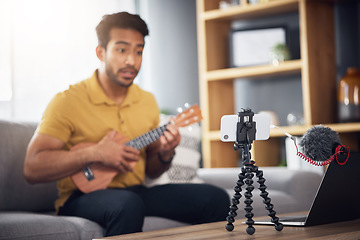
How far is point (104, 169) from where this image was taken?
77.3 inches

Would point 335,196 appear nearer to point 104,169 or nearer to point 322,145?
point 322,145

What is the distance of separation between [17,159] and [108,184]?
0.47 m

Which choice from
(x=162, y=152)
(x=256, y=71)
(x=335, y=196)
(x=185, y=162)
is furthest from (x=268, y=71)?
(x=335, y=196)

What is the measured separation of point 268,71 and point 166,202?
6.14 ft

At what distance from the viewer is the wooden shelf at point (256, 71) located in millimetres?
3525

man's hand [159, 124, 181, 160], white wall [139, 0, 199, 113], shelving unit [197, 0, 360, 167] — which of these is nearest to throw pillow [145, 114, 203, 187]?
man's hand [159, 124, 181, 160]

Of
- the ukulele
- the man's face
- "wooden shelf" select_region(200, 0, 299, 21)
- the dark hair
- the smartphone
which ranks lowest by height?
the ukulele

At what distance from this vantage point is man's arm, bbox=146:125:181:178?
6.48 feet

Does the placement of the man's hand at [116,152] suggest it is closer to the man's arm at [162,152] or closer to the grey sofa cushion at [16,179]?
the man's arm at [162,152]

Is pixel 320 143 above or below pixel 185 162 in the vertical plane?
above

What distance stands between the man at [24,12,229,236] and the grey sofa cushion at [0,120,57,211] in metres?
0.25

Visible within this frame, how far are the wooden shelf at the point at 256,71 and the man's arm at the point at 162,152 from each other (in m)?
1.64

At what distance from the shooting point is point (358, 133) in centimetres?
353

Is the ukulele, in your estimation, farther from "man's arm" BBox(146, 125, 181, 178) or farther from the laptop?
the laptop
